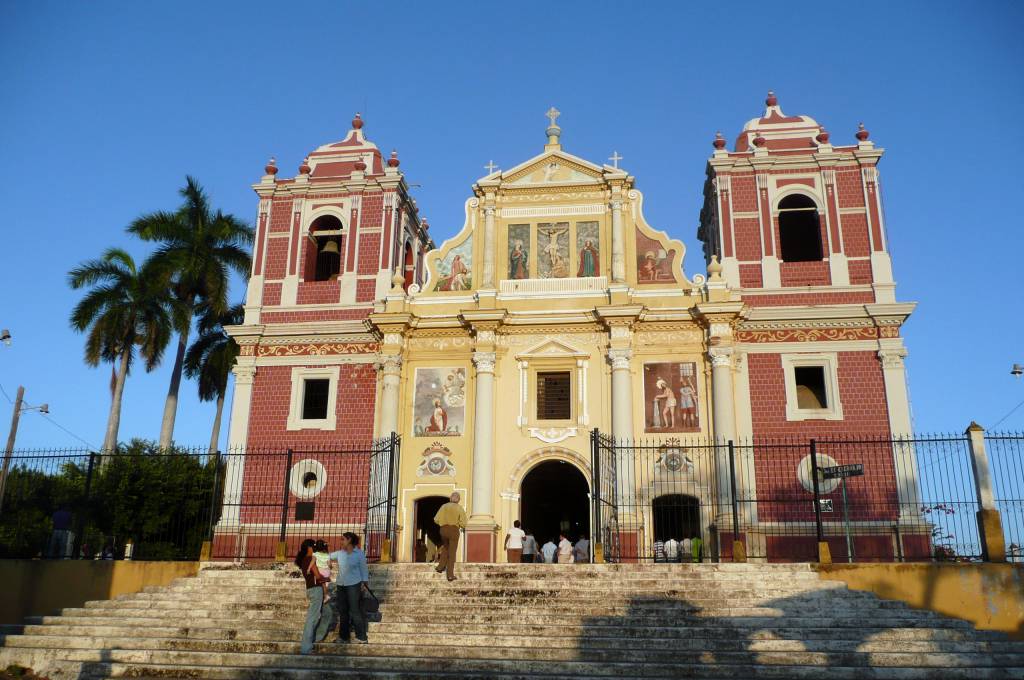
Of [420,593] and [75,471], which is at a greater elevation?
[75,471]

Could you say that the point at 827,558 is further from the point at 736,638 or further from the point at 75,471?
the point at 75,471

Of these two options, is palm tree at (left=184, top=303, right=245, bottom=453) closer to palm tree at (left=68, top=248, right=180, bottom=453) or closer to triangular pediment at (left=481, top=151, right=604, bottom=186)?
palm tree at (left=68, top=248, right=180, bottom=453)

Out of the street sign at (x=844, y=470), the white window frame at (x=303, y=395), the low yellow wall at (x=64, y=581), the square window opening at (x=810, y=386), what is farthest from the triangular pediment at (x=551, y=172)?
the low yellow wall at (x=64, y=581)

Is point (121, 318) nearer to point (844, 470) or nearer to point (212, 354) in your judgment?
point (212, 354)

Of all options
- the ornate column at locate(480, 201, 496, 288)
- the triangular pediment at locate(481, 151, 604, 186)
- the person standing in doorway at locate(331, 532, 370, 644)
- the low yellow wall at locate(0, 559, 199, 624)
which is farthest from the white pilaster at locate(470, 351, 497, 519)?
the person standing in doorway at locate(331, 532, 370, 644)

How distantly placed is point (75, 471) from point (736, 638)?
17.5m

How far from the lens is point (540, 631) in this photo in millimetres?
10930

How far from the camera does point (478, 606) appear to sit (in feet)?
39.6

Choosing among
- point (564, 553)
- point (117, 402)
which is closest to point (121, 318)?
point (117, 402)

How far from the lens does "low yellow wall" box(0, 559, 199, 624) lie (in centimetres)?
1409

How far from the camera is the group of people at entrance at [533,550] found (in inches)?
692

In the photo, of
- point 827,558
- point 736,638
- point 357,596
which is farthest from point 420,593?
point 827,558

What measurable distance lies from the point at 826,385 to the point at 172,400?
60.6 ft

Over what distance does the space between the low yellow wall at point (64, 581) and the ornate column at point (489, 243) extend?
10813 mm
